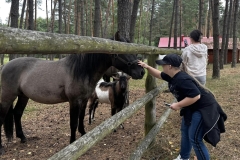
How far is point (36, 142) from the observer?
15.5 ft

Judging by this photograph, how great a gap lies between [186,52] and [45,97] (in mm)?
3023

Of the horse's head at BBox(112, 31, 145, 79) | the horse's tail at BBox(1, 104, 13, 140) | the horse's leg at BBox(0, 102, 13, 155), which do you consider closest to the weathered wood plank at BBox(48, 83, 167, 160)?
the horse's head at BBox(112, 31, 145, 79)

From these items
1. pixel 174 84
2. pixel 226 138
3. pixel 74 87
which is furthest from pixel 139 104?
A: pixel 226 138

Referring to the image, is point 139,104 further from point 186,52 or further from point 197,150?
point 186,52

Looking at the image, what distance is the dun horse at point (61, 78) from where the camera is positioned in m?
3.77

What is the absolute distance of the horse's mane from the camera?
148 inches

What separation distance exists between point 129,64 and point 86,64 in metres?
0.70

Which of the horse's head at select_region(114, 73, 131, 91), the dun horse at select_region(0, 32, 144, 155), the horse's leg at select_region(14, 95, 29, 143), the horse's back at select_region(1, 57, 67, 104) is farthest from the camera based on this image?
the horse's head at select_region(114, 73, 131, 91)

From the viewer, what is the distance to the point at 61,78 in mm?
3975

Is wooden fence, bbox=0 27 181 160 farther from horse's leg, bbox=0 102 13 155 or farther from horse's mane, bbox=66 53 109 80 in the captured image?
horse's leg, bbox=0 102 13 155

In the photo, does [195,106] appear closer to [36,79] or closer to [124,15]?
[36,79]

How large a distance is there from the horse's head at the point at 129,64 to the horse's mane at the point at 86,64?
0.24 metres

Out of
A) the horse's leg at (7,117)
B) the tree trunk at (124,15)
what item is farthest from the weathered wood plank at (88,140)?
the tree trunk at (124,15)

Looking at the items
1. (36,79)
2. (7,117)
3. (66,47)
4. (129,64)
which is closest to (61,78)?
(36,79)
